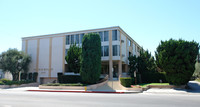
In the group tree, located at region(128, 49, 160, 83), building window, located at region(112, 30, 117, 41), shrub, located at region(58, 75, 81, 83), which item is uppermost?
building window, located at region(112, 30, 117, 41)

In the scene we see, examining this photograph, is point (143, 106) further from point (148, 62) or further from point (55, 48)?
point (55, 48)

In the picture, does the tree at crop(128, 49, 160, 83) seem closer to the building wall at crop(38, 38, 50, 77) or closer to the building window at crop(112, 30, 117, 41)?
the building window at crop(112, 30, 117, 41)

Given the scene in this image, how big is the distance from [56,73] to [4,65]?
9.47m

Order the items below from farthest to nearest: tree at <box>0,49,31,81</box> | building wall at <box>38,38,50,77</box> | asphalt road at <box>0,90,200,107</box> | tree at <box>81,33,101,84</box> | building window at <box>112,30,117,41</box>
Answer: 1. building wall at <box>38,38,50,77</box>
2. tree at <box>0,49,31,81</box>
3. building window at <box>112,30,117,41</box>
4. tree at <box>81,33,101,84</box>
5. asphalt road at <box>0,90,200,107</box>

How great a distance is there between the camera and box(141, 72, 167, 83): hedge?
94.9 ft

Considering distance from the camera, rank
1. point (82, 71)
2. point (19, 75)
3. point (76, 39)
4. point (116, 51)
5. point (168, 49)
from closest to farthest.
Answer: point (168, 49) → point (82, 71) → point (116, 51) → point (76, 39) → point (19, 75)

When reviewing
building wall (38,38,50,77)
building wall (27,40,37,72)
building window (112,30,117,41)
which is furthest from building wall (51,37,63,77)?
building window (112,30,117,41)

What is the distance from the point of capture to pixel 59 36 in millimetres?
35719

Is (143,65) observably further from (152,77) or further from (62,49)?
(62,49)

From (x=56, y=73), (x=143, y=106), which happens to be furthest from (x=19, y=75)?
(x=143, y=106)

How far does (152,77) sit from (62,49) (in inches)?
711

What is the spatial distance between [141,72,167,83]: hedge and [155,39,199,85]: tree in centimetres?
681

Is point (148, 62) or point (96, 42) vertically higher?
point (96, 42)

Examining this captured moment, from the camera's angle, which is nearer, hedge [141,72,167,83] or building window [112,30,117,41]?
hedge [141,72,167,83]
